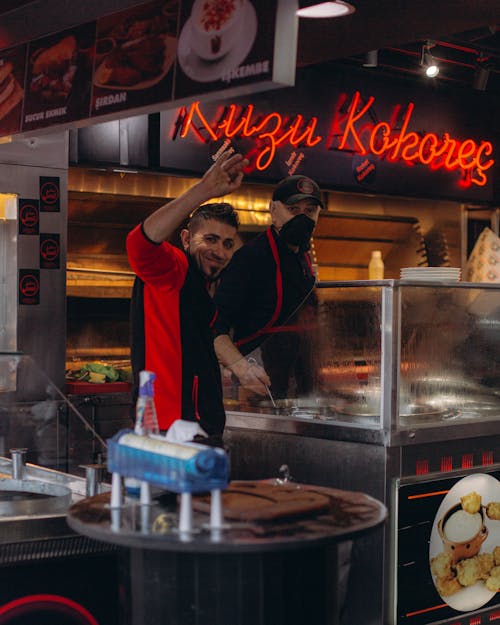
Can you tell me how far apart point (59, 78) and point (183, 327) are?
1201 mm

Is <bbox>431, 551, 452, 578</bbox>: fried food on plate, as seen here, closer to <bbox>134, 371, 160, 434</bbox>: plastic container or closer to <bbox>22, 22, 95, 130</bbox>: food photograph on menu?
<bbox>134, 371, 160, 434</bbox>: plastic container

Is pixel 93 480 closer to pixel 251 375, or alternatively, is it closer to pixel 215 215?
pixel 215 215

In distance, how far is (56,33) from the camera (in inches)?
166

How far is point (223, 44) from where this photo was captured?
3271mm

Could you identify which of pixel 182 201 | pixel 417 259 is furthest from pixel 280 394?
pixel 417 259

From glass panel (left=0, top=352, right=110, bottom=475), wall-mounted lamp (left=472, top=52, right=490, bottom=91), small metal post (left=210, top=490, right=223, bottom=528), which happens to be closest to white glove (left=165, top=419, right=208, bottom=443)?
small metal post (left=210, top=490, right=223, bottom=528)

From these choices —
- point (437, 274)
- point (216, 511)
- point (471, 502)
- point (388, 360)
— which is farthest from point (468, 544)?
point (216, 511)

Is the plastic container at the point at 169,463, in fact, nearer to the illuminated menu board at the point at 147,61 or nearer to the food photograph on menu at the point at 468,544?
the illuminated menu board at the point at 147,61

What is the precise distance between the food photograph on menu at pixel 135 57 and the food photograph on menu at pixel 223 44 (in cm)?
8

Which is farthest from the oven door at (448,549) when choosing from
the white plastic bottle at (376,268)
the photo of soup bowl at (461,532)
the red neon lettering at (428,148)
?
the red neon lettering at (428,148)

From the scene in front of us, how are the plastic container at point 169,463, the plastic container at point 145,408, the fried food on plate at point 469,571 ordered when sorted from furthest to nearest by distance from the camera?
the fried food on plate at point 469,571
the plastic container at point 145,408
the plastic container at point 169,463

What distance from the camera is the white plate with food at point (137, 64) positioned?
354 centimetres

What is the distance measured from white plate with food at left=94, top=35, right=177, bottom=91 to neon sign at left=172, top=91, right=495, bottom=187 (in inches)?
119

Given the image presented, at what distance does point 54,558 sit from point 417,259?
21.6ft
